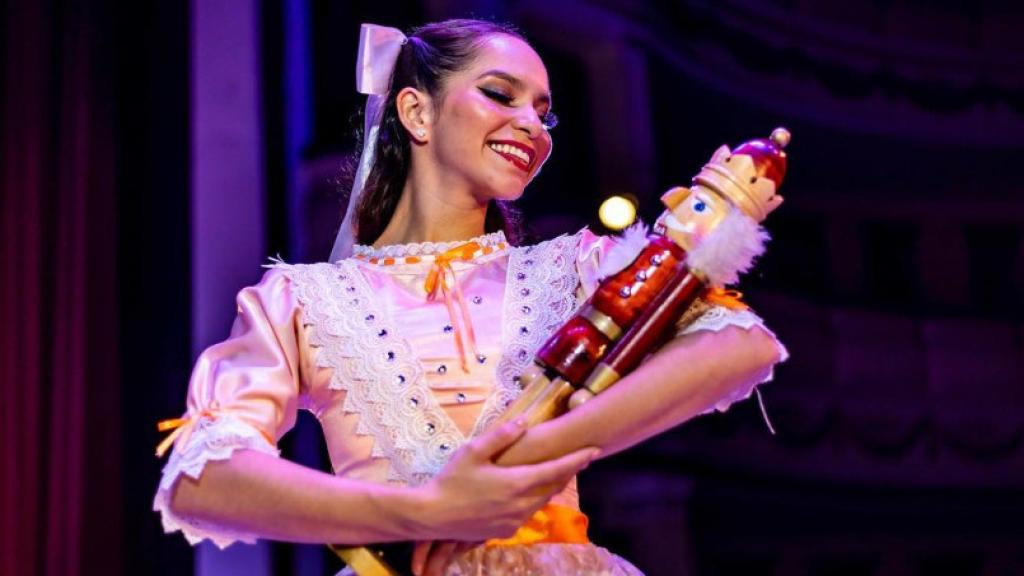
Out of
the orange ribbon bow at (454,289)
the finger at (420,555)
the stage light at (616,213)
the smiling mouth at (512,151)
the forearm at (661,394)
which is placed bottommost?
the finger at (420,555)

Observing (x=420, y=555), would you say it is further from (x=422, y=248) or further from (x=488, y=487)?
(x=422, y=248)

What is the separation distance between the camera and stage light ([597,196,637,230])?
4844mm

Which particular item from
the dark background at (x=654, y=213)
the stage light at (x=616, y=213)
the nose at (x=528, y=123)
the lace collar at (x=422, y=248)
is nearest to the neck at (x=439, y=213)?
the lace collar at (x=422, y=248)

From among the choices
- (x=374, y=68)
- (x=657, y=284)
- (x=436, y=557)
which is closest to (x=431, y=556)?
(x=436, y=557)

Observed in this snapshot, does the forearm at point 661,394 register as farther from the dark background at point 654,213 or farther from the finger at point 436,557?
the dark background at point 654,213

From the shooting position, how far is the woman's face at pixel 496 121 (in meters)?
1.80

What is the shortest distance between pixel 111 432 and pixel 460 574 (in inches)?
79.9

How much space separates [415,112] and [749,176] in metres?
0.63

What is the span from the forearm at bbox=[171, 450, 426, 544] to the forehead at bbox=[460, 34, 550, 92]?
0.65 metres

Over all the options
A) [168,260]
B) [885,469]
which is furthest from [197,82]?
[885,469]

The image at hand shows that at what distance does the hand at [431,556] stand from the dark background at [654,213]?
1950 millimetres

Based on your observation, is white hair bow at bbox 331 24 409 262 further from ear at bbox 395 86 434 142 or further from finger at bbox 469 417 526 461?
finger at bbox 469 417 526 461

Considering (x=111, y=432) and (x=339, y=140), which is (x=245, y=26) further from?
Answer: (x=111, y=432)

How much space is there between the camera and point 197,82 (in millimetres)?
3707
